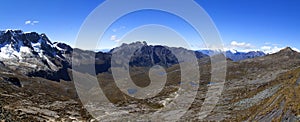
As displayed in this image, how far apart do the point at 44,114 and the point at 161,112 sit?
2371cm

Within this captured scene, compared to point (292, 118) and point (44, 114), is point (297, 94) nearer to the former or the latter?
point (292, 118)

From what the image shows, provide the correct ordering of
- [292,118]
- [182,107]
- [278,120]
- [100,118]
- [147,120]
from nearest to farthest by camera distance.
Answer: [292,118] → [278,120] → [147,120] → [100,118] → [182,107]

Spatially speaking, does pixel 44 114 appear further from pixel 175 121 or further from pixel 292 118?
pixel 292 118

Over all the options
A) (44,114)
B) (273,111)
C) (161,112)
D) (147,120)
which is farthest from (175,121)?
(44,114)

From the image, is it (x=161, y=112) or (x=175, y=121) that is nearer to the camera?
(x=175, y=121)

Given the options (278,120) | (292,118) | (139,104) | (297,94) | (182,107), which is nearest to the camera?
(292,118)

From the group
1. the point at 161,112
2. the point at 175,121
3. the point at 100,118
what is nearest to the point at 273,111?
the point at 175,121

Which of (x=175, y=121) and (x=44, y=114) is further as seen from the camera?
(x=44, y=114)

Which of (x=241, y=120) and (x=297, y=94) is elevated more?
(x=297, y=94)

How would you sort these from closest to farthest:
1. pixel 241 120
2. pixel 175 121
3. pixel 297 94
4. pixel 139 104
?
pixel 297 94
pixel 241 120
pixel 175 121
pixel 139 104

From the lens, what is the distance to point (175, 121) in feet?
164

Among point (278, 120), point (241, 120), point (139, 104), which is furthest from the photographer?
point (139, 104)

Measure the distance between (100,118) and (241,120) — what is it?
94.2 ft

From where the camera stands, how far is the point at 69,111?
6731cm
